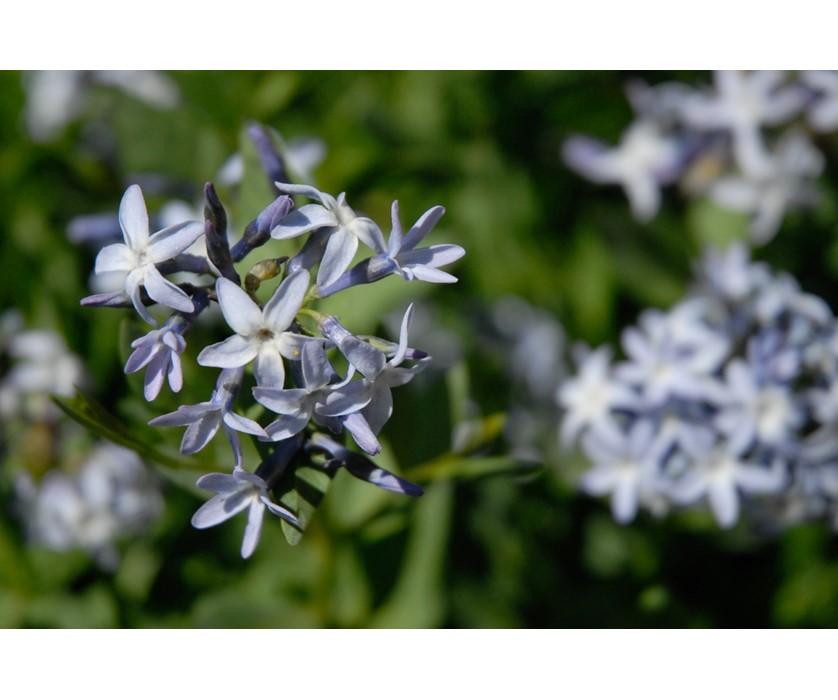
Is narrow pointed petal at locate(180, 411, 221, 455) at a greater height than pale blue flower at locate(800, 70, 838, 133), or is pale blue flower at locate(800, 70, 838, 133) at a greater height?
pale blue flower at locate(800, 70, 838, 133)

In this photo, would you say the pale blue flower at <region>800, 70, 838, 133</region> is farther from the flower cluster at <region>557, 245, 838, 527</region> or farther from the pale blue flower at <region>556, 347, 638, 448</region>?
the pale blue flower at <region>556, 347, 638, 448</region>

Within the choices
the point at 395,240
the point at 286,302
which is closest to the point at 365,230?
the point at 395,240

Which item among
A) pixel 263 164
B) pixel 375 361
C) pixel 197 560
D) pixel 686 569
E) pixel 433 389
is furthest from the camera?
pixel 686 569

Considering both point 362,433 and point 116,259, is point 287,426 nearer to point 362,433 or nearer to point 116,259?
point 362,433

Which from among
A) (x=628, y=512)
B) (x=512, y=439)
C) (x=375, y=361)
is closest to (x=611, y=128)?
(x=512, y=439)

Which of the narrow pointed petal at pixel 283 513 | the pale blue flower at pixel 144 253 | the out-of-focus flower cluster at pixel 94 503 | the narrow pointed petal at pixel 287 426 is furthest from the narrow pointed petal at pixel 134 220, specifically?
the out-of-focus flower cluster at pixel 94 503

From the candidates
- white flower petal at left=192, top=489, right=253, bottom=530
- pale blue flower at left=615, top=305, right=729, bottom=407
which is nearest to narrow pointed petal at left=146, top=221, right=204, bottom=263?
white flower petal at left=192, top=489, right=253, bottom=530

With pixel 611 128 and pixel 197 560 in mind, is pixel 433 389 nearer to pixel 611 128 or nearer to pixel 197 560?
pixel 197 560
